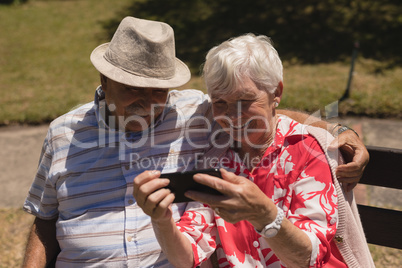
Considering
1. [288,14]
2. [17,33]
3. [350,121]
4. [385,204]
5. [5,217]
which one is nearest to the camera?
[385,204]

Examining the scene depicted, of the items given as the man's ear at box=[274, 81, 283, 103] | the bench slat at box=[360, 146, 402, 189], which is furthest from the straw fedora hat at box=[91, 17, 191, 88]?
the bench slat at box=[360, 146, 402, 189]

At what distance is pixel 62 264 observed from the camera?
2.35 meters

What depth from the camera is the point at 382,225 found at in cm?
251

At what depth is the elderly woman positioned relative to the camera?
6.33ft

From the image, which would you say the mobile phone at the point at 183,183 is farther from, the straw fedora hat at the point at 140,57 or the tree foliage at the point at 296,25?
the tree foliage at the point at 296,25

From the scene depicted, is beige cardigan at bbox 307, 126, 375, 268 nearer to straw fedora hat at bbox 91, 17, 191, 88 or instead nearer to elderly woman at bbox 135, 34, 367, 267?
elderly woman at bbox 135, 34, 367, 267

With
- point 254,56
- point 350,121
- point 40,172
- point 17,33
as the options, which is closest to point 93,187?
point 40,172

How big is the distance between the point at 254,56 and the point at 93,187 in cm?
106

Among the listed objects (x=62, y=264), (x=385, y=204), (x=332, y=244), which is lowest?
(x=385, y=204)

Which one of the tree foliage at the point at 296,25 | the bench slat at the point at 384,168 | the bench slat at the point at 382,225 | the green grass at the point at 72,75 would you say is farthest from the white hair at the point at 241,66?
the tree foliage at the point at 296,25

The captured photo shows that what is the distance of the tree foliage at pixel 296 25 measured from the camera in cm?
763

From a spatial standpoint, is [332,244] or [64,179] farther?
[64,179]

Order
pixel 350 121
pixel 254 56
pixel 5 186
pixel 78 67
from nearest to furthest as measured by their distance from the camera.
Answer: pixel 254 56
pixel 5 186
pixel 350 121
pixel 78 67

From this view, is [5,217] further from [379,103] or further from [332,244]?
[379,103]
